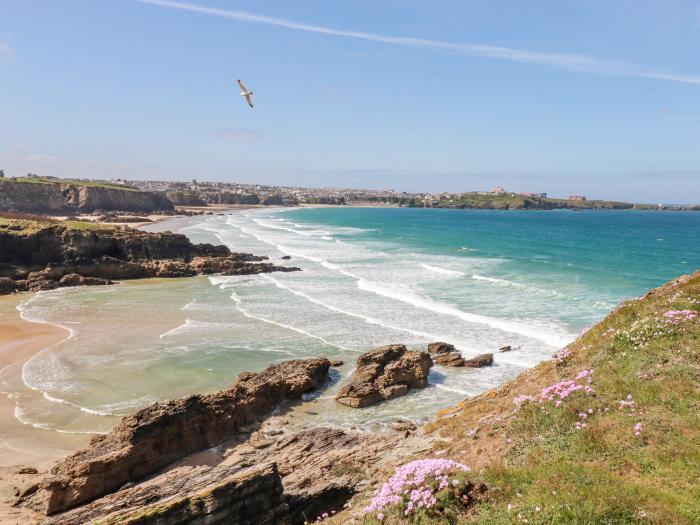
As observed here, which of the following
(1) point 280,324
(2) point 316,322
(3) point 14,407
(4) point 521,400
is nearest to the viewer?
(4) point 521,400

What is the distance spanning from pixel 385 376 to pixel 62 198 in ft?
383

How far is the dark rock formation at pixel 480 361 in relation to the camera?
72.9 ft

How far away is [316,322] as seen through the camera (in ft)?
100

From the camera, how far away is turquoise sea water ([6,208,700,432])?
777 inches

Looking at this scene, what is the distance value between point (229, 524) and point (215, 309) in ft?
88.1

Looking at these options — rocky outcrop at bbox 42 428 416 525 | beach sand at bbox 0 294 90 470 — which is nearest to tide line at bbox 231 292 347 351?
beach sand at bbox 0 294 90 470

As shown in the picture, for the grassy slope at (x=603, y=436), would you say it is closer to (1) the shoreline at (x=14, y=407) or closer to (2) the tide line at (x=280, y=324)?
(1) the shoreline at (x=14, y=407)

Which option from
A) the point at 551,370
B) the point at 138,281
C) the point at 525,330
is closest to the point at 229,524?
the point at 551,370

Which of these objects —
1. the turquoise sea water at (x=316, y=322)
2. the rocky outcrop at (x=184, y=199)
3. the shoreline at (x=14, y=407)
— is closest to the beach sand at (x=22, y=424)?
the shoreline at (x=14, y=407)

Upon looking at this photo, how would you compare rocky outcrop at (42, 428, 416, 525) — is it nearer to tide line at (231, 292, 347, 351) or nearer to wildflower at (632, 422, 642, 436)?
wildflower at (632, 422, 642, 436)

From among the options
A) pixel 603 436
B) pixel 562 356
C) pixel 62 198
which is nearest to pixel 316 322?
pixel 562 356

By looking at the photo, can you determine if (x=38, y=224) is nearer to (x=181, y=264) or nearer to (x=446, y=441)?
(x=181, y=264)

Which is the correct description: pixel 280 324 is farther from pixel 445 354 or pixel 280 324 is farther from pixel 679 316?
pixel 679 316

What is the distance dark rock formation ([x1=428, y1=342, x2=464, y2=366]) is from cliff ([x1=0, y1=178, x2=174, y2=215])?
10542cm
